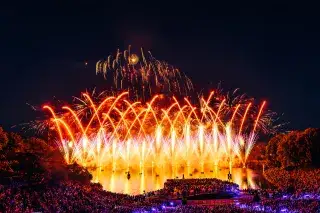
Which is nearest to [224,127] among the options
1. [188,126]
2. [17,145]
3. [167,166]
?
[188,126]

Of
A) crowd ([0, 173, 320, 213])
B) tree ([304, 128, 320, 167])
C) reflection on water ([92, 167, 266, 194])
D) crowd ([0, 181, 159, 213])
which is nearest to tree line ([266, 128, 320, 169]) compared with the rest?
tree ([304, 128, 320, 167])

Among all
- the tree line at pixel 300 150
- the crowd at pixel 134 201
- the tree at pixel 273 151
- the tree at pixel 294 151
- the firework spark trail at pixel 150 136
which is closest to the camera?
the crowd at pixel 134 201

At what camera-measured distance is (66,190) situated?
3628 cm

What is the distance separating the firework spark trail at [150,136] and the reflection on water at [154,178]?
229cm

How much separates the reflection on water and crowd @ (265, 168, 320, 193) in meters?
1.41

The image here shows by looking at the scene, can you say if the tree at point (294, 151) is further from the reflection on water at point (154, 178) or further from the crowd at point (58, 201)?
the crowd at point (58, 201)

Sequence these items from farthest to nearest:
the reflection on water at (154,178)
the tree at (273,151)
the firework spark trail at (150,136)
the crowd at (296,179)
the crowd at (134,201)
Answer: the tree at (273,151) → the firework spark trail at (150,136) → the reflection on water at (154,178) → the crowd at (296,179) → the crowd at (134,201)

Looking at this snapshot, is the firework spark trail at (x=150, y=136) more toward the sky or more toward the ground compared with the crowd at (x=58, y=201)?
more toward the sky

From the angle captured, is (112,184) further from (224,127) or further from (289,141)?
(289,141)

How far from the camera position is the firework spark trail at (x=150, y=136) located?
5859cm

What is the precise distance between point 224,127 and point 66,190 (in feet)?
94.2

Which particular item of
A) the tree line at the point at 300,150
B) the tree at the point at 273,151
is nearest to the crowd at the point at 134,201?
the tree line at the point at 300,150

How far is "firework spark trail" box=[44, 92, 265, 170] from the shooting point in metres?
58.6

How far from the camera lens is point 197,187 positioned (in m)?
40.7
